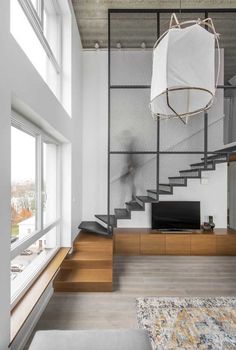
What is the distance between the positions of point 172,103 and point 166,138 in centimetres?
221

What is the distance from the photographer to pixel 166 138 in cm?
→ 479

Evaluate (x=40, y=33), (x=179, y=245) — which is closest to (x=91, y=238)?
(x=179, y=245)

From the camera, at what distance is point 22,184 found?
2.74 m

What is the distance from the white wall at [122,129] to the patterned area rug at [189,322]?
2.13m

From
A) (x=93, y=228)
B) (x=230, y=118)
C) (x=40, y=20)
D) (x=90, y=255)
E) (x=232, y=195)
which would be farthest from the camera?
(x=232, y=195)

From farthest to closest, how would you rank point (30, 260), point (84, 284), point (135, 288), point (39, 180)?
point (135, 288) < point (84, 284) < point (39, 180) < point (30, 260)

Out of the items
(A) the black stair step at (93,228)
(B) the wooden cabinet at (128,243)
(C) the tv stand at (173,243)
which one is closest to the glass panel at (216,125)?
(C) the tv stand at (173,243)

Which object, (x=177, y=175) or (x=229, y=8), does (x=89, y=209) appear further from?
(x=229, y=8)

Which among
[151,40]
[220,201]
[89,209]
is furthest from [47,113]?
[220,201]

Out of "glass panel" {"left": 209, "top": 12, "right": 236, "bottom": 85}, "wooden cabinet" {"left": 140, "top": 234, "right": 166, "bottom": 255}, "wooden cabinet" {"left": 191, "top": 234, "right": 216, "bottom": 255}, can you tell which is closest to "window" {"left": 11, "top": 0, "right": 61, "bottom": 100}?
"glass panel" {"left": 209, "top": 12, "right": 236, "bottom": 85}

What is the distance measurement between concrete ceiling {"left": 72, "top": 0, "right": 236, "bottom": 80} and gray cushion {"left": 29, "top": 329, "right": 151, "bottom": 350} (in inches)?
187

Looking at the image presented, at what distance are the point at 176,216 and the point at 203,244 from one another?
0.77 metres

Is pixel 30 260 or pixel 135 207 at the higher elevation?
pixel 135 207

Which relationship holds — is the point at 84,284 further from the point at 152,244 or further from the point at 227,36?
the point at 227,36
